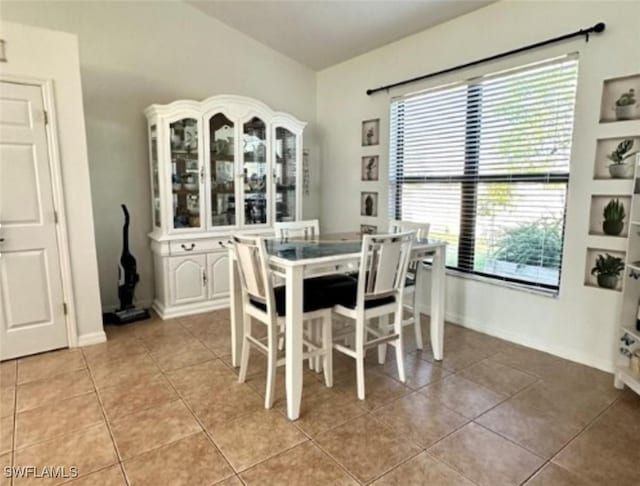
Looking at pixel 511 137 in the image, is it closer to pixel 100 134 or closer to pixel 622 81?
pixel 622 81

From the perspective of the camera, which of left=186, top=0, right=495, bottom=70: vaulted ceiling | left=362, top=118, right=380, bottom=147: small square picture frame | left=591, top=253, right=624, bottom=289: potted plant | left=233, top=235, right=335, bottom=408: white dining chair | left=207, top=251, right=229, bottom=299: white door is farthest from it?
left=362, top=118, right=380, bottom=147: small square picture frame

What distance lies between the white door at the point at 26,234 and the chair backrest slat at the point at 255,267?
5.33ft

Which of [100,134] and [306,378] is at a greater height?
[100,134]

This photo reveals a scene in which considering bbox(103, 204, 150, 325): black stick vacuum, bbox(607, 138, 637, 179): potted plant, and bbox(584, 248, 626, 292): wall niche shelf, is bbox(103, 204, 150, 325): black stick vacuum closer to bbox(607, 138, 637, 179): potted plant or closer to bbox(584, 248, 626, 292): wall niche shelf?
bbox(584, 248, 626, 292): wall niche shelf

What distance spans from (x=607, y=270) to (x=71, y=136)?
3934 millimetres

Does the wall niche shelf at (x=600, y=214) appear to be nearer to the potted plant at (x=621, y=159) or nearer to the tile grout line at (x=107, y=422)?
the potted plant at (x=621, y=159)

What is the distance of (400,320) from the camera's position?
100 inches

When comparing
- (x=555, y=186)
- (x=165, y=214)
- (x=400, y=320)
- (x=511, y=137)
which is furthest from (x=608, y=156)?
(x=165, y=214)

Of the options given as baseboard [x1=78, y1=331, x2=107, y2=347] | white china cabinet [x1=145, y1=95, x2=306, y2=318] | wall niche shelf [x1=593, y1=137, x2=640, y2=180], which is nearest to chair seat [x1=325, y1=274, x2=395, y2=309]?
wall niche shelf [x1=593, y1=137, x2=640, y2=180]

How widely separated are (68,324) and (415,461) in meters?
2.73

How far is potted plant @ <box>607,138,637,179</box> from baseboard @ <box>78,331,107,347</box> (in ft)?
13.0

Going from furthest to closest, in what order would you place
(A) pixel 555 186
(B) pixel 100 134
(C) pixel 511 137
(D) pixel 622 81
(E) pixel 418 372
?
(B) pixel 100 134
(C) pixel 511 137
(A) pixel 555 186
(E) pixel 418 372
(D) pixel 622 81

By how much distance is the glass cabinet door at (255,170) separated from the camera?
4.08m

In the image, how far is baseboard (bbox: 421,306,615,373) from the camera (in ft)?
9.07
